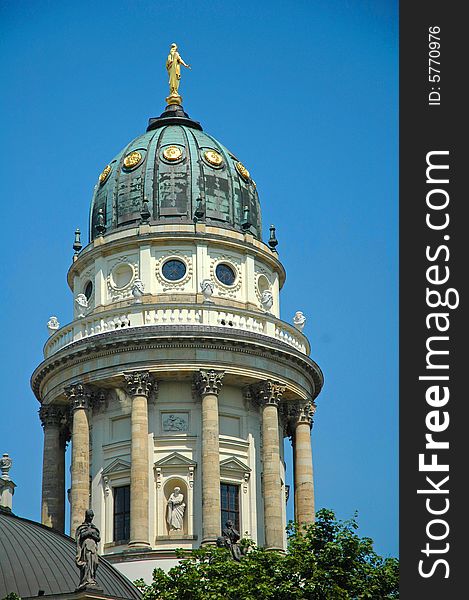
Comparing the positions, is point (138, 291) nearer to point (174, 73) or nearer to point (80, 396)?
point (80, 396)

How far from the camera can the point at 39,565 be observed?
54562mm

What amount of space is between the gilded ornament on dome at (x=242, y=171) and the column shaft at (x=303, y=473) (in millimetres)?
13167

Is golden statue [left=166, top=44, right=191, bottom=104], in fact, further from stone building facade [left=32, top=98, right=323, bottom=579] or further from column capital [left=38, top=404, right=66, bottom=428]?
column capital [left=38, top=404, right=66, bottom=428]

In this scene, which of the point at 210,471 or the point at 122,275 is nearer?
the point at 210,471

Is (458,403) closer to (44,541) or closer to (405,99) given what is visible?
(405,99)

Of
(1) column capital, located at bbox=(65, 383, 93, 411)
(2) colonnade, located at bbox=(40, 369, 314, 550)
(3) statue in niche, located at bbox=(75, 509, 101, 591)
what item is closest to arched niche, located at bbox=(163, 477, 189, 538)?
(2) colonnade, located at bbox=(40, 369, 314, 550)

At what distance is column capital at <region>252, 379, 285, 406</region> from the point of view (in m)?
71.4

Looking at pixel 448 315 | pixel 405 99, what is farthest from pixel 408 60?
pixel 448 315

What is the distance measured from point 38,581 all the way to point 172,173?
27705 millimetres

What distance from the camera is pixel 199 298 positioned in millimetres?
72562

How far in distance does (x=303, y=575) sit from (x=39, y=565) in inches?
432

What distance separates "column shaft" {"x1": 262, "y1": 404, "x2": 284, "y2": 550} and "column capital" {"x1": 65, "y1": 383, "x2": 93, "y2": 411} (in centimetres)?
816

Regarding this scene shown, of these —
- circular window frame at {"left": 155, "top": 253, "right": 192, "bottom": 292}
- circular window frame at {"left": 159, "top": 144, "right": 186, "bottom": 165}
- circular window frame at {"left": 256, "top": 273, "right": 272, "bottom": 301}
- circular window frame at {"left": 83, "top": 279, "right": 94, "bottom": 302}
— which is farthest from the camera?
circular window frame at {"left": 159, "top": 144, "right": 186, "bottom": 165}

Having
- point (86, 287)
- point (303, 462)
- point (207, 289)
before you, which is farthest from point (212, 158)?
point (303, 462)
